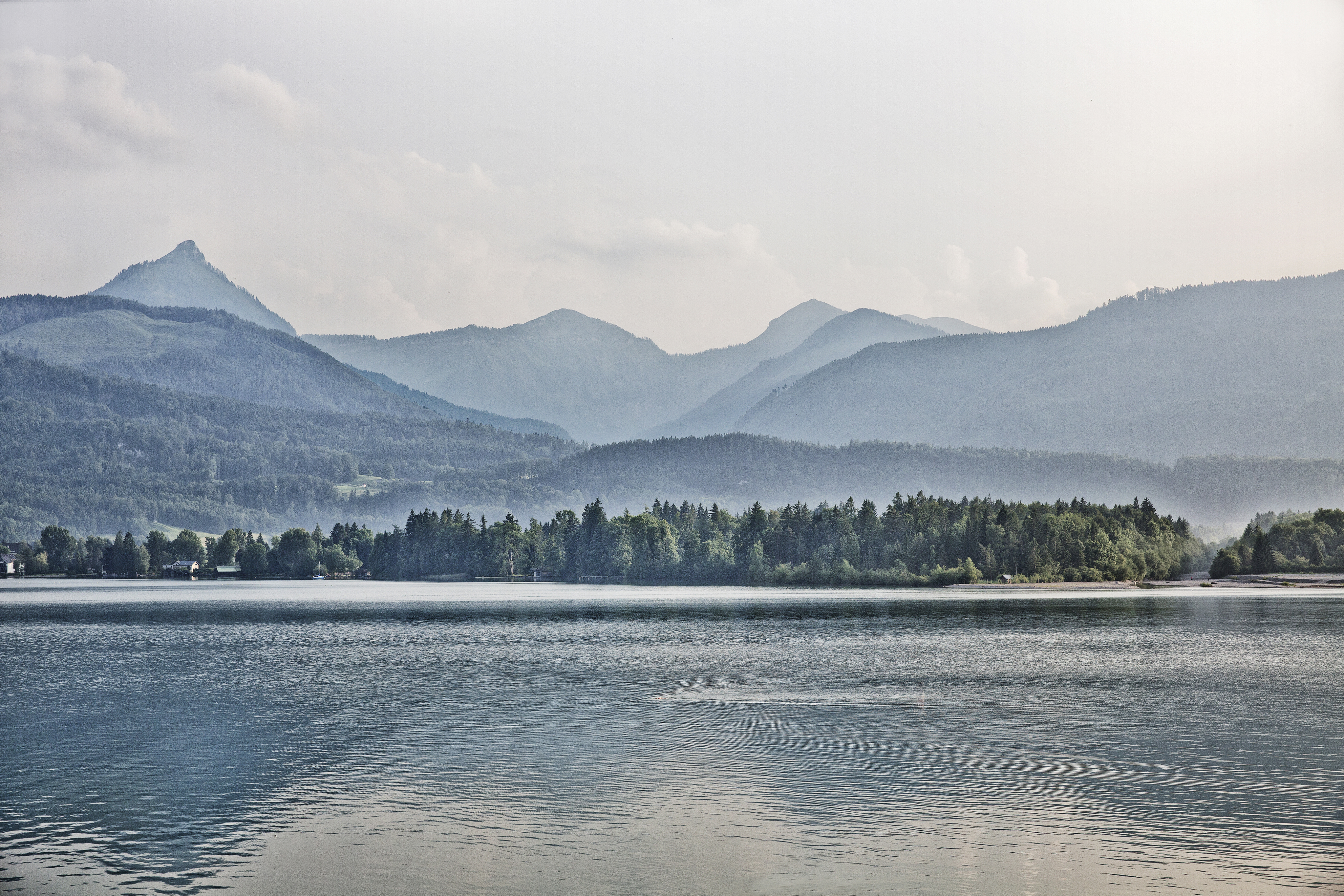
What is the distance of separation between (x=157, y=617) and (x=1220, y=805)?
13231cm

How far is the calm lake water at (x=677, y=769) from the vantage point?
3256 centimetres

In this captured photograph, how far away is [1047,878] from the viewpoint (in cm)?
3138

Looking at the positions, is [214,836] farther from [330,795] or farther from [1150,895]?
[1150,895]

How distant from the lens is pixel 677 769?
1794 inches

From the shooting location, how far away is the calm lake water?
32562mm

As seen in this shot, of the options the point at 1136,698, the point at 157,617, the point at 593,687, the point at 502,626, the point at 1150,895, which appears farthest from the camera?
the point at 157,617

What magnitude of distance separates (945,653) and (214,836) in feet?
212

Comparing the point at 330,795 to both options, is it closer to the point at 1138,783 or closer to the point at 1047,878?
the point at 1047,878

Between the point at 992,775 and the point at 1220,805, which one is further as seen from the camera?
the point at 992,775

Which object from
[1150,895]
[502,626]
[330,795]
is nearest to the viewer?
[1150,895]

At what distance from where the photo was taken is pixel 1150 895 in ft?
97.9

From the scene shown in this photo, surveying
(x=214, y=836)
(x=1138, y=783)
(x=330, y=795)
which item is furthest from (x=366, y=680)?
(x=1138, y=783)

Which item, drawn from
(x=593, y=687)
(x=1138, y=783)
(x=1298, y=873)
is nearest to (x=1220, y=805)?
(x=1138, y=783)

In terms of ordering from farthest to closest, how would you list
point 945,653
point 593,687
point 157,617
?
point 157,617
point 945,653
point 593,687
